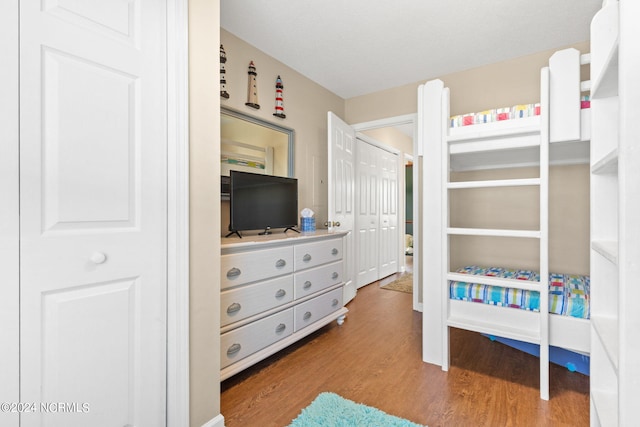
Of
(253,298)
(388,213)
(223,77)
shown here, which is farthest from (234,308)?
(388,213)

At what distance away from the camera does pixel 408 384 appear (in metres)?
1.97

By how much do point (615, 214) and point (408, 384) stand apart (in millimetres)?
1456

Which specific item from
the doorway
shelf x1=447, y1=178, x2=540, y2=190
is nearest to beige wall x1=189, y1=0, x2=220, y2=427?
shelf x1=447, y1=178, x2=540, y2=190

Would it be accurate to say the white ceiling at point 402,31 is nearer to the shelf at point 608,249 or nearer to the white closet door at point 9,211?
the white closet door at point 9,211

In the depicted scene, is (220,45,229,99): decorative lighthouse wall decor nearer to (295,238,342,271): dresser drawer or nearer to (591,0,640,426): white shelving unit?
(295,238,342,271): dresser drawer

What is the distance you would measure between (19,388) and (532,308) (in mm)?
2491

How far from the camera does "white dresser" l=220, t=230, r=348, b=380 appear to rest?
74.7 inches

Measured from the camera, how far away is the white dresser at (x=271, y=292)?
190 centimetres

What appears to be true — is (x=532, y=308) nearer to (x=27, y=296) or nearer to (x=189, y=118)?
(x=189, y=118)

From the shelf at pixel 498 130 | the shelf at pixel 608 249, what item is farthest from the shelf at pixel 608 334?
the shelf at pixel 498 130

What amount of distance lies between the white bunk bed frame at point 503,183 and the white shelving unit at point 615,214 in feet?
1.88

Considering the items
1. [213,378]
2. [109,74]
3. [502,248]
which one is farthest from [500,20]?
[213,378]

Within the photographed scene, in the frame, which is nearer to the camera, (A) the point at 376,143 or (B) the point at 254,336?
(B) the point at 254,336

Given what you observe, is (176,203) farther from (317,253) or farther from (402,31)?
(402,31)
